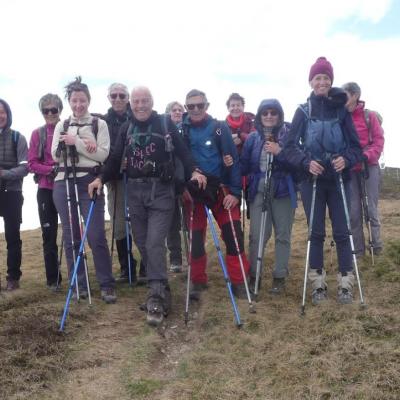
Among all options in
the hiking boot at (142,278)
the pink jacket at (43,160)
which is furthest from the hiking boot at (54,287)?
the pink jacket at (43,160)

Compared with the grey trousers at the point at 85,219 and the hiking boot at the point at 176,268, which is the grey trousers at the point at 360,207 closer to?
the hiking boot at the point at 176,268

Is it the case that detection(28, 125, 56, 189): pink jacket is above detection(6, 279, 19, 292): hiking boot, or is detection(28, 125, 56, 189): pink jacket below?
above

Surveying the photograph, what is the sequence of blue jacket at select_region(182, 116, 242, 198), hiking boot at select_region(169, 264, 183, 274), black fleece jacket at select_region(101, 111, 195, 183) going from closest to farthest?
black fleece jacket at select_region(101, 111, 195, 183), blue jacket at select_region(182, 116, 242, 198), hiking boot at select_region(169, 264, 183, 274)

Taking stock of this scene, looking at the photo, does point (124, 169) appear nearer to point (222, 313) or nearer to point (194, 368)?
point (222, 313)

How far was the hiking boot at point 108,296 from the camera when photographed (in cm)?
809

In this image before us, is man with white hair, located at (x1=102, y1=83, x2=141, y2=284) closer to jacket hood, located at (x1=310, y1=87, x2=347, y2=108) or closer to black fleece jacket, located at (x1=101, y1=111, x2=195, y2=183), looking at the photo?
black fleece jacket, located at (x1=101, y1=111, x2=195, y2=183)

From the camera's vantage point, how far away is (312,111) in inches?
297

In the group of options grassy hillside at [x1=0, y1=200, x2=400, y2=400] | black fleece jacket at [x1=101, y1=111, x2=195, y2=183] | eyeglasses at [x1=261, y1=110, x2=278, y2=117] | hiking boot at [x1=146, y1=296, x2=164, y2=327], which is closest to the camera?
grassy hillside at [x1=0, y1=200, x2=400, y2=400]

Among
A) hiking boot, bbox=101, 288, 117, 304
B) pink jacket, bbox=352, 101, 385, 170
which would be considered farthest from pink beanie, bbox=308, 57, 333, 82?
hiking boot, bbox=101, 288, 117, 304

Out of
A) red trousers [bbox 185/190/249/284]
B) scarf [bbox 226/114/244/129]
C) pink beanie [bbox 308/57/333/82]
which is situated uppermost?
pink beanie [bbox 308/57/333/82]

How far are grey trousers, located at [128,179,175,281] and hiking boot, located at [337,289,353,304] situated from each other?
288 cm

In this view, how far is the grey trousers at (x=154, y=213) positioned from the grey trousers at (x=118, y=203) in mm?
1858

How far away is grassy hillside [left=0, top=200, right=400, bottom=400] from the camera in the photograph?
5.17 m

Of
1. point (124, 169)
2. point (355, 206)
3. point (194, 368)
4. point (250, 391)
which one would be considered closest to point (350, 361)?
point (250, 391)
